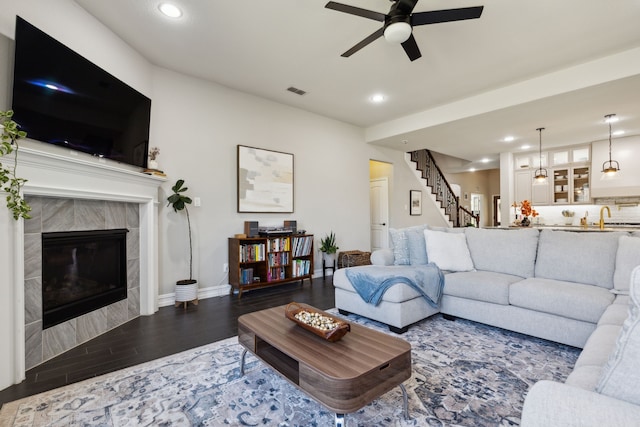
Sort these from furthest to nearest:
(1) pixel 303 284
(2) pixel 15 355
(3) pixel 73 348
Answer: (1) pixel 303 284, (3) pixel 73 348, (2) pixel 15 355

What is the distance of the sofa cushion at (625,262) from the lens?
2.40m

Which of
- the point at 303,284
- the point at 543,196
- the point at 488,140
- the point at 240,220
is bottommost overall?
the point at 303,284

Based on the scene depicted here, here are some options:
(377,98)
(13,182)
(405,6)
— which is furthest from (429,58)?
(13,182)

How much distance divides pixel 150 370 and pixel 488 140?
6.62 m

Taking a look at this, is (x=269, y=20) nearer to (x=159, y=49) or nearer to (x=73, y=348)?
(x=159, y=49)

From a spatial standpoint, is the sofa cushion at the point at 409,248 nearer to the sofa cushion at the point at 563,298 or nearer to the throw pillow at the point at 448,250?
the throw pillow at the point at 448,250

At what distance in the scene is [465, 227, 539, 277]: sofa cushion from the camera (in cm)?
306

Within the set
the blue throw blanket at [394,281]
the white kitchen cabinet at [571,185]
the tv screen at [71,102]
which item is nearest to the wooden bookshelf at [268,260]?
the blue throw blanket at [394,281]

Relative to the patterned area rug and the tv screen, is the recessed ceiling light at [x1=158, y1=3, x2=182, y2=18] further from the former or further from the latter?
the patterned area rug

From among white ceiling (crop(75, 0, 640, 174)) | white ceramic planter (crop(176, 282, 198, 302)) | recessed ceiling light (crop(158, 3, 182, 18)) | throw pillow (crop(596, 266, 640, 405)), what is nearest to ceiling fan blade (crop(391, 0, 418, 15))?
white ceiling (crop(75, 0, 640, 174))

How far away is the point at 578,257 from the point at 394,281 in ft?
5.56

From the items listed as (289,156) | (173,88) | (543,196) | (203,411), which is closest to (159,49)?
(173,88)

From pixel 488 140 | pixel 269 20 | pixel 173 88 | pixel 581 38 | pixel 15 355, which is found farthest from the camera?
pixel 488 140

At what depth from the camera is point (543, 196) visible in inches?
274
